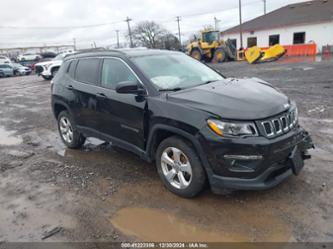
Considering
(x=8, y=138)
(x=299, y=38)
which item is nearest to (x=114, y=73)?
(x=8, y=138)

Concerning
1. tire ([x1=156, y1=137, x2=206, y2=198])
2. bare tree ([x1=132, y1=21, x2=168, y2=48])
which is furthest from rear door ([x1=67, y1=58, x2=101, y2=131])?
bare tree ([x1=132, y1=21, x2=168, y2=48])

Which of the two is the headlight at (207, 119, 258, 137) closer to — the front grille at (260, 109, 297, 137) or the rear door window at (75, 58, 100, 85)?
the front grille at (260, 109, 297, 137)

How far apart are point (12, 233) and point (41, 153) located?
258 centimetres

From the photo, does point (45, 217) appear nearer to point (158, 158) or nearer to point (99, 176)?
point (99, 176)

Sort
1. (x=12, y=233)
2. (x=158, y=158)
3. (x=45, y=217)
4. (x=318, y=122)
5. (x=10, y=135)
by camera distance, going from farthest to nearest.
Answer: (x=10, y=135) → (x=318, y=122) → (x=158, y=158) → (x=45, y=217) → (x=12, y=233)

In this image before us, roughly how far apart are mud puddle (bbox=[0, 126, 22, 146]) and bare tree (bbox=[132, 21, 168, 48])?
59724 millimetres

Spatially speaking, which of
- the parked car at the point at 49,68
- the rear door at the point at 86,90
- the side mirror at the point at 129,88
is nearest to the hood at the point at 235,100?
the side mirror at the point at 129,88

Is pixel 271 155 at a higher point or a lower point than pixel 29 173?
higher

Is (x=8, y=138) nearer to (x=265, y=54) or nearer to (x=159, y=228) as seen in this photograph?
(x=159, y=228)

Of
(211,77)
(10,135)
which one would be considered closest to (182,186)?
(211,77)

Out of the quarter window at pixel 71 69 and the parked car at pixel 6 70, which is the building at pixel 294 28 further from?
the quarter window at pixel 71 69

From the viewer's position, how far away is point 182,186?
136 inches

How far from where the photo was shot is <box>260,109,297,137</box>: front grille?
9.69 ft

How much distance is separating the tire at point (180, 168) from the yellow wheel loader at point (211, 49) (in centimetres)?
2299
